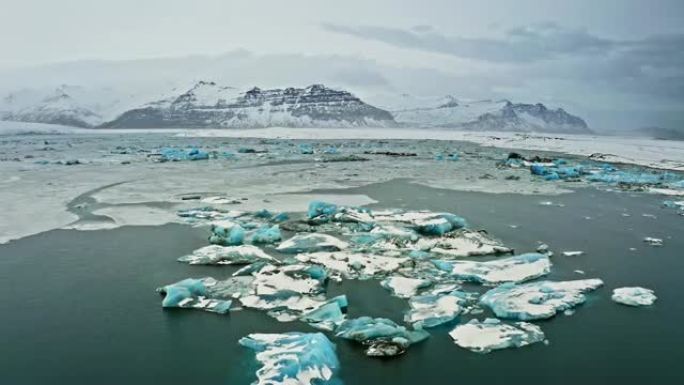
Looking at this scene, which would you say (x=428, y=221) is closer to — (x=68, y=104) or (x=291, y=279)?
(x=291, y=279)

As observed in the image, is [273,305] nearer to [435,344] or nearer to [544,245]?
[435,344]

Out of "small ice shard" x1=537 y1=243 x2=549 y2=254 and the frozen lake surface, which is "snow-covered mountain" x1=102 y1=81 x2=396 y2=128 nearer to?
the frozen lake surface

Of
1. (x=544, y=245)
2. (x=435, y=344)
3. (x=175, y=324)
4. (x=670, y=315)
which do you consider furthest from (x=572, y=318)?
(x=175, y=324)

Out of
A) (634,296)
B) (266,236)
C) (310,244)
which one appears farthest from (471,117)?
(634,296)

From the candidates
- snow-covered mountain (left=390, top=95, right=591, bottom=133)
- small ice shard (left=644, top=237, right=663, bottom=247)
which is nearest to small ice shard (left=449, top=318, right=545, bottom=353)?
small ice shard (left=644, top=237, right=663, bottom=247)

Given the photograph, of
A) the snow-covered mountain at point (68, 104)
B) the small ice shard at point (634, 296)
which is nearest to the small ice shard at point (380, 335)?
the small ice shard at point (634, 296)
